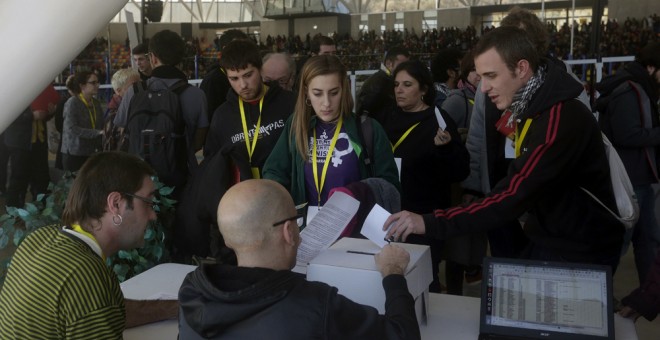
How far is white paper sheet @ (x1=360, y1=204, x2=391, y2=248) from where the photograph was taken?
1.88m

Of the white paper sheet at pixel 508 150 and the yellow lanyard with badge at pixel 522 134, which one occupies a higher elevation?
the yellow lanyard with badge at pixel 522 134

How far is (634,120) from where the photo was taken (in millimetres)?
3811

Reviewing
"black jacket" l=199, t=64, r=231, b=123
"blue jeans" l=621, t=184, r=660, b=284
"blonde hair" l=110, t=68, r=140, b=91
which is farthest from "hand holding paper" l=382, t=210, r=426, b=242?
"blonde hair" l=110, t=68, r=140, b=91

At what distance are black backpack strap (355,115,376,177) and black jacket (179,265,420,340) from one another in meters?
1.29

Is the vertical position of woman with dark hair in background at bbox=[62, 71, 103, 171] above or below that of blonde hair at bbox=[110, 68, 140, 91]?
below

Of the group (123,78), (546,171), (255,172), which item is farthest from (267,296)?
(123,78)

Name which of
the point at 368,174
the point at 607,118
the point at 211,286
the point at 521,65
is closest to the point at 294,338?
the point at 211,286

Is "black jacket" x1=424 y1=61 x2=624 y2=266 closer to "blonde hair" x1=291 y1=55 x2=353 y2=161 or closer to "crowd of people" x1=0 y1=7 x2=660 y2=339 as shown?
"crowd of people" x1=0 y1=7 x2=660 y2=339

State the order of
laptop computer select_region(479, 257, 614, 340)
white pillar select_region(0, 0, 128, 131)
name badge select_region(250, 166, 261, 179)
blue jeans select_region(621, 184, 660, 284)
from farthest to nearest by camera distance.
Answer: blue jeans select_region(621, 184, 660, 284), name badge select_region(250, 166, 261, 179), laptop computer select_region(479, 257, 614, 340), white pillar select_region(0, 0, 128, 131)

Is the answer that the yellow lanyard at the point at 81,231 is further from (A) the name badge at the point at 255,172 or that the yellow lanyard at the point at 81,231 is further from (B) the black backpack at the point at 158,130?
(B) the black backpack at the point at 158,130

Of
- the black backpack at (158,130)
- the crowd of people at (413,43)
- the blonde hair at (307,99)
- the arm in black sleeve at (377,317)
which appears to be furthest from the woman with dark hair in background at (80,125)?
the crowd of people at (413,43)

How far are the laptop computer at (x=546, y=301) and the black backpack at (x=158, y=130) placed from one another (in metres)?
2.37

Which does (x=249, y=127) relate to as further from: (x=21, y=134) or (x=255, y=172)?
(x=21, y=134)

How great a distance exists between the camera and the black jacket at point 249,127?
3.35m
